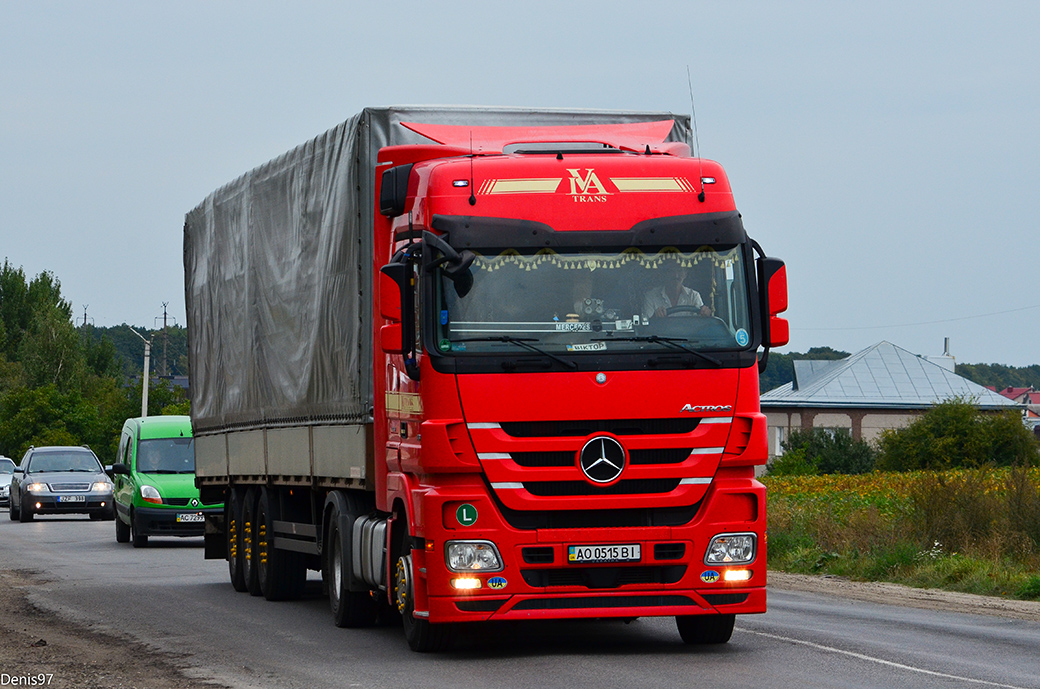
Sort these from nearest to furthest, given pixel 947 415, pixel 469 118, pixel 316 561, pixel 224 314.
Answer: pixel 469 118, pixel 316 561, pixel 224 314, pixel 947 415

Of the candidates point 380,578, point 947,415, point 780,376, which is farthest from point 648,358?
point 780,376

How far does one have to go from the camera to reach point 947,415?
217ft

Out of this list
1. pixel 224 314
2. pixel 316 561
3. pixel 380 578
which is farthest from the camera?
pixel 224 314

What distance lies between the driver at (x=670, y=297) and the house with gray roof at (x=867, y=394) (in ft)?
281

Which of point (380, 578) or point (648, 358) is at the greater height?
point (648, 358)

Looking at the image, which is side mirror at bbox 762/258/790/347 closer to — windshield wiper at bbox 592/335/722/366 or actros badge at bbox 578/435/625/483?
windshield wiper at bbox 592/335/722/366

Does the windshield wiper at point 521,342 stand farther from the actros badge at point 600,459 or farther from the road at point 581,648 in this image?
the road at point 581,648

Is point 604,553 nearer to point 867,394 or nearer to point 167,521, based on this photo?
point 167,521

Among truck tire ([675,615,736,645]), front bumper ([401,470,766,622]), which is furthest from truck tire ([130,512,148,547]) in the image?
front bumper ([401,470,766,622])

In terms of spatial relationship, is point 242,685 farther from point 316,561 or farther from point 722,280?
point 316,561

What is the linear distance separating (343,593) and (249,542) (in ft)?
15.4

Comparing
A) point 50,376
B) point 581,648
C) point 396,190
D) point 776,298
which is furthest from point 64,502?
point 50,376

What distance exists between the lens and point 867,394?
97625 millimetres

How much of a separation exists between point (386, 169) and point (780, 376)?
452 ft
